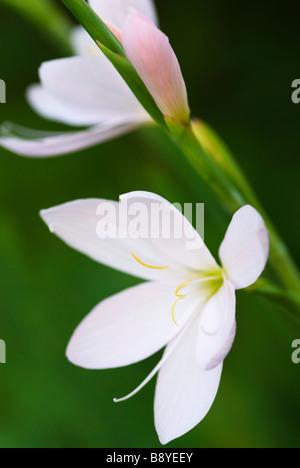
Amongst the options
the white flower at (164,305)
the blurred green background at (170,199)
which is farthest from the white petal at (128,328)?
the blurred green background at (170,199)

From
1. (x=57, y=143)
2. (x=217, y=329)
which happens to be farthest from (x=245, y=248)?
(x=57, y=143)

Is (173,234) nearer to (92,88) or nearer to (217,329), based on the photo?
(217,329)

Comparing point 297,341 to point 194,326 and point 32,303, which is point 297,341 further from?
point 32,303

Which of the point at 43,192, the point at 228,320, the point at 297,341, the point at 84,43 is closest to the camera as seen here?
the point at 228,320

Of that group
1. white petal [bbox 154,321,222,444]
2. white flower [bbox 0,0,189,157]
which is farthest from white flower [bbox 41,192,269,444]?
white flower [bbox 0,0,189,157]

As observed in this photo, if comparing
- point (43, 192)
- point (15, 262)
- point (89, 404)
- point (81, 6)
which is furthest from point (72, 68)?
point (43, 192)

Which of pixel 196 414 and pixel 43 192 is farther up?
pixel 43 192
